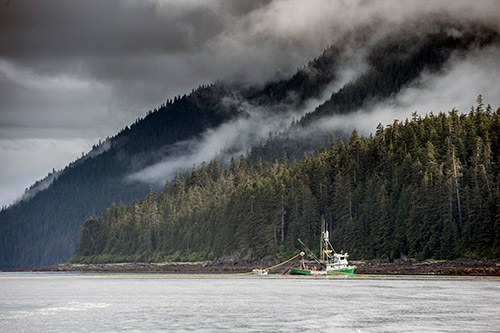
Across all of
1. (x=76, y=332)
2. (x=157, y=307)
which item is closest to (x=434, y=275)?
(x=157, y=307)

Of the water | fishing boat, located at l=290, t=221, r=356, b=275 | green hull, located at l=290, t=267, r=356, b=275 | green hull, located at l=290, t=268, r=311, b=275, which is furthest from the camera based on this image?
green hull, located at l=290, t=268, r=311, b=275

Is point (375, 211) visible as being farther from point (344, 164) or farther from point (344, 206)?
point (344, 164)

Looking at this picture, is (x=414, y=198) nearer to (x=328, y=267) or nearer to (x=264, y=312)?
(x=328, y=267)

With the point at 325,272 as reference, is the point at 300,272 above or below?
above

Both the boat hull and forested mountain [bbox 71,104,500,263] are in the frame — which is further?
the boat hull

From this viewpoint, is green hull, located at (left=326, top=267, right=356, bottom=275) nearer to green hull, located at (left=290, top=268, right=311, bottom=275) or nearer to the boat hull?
the boat hull

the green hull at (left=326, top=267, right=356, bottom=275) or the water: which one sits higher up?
the green hull at (left=326, top=267, right=356, bottom=275)

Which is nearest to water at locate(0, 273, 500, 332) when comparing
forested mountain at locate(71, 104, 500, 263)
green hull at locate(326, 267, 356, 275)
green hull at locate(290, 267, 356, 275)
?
forested mountain at locate(71, 104, 500, 263)

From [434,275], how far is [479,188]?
28.8 metres

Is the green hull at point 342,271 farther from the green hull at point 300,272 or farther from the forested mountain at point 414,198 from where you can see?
the forested mountain at point 414,198

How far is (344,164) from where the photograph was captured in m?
200

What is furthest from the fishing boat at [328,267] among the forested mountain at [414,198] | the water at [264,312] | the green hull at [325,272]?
the water at [264,312]

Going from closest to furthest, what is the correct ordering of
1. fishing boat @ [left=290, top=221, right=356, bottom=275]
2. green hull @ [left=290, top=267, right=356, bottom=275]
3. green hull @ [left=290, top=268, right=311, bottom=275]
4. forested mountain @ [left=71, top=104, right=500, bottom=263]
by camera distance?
forested mountain @ [left=71, top=104, right=500, bottom=263]
green hull @ [left=290, top=267, right=356, bottom=275]
fishing boat @ [left=290, top=221, right=356, bottom=275]
green hull @ [left=290, top=268, right=311, bottom=275]

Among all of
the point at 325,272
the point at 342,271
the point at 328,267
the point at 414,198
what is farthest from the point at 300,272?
the point at 414,198
